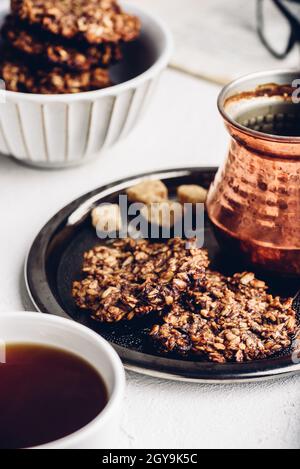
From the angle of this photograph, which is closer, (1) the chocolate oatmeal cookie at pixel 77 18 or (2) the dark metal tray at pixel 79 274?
(2) the dark metal tray at pixel 79 274

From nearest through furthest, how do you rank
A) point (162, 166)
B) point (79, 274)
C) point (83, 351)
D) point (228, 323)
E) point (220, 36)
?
1. point (83, 351)
2. point (228, 323)
3. point (79, 274)
4. point (162, 166)
5. point (220, 36)

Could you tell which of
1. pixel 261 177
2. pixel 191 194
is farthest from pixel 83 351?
pixel 191 194

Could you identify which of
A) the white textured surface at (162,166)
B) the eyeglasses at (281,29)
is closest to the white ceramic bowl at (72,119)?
the white textured surface at (162,166)

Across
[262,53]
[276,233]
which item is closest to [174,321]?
[276,233]

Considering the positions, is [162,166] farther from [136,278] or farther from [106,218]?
[136,278]

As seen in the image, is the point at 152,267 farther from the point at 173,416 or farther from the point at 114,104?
the point at 114,104

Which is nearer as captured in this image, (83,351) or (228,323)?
(83,351)

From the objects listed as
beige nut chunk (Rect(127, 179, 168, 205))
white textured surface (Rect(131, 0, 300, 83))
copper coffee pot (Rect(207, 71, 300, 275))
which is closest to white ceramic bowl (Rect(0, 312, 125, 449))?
copper coffee pot (Rect(207, 71, 300, 275))

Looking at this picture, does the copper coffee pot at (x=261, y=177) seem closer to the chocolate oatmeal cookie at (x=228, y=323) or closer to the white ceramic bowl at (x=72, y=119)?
the chocolate oatmeal cookie at (x=228, y=323)
